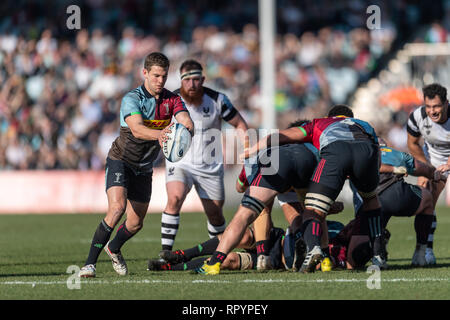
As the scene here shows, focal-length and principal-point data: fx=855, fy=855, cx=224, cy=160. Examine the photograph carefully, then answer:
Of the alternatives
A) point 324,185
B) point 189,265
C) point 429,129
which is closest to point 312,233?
point 324,185

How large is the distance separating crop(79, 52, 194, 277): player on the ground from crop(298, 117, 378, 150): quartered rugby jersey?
3.90 ft

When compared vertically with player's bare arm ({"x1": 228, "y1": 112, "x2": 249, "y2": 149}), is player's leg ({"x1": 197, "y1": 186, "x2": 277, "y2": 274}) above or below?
below

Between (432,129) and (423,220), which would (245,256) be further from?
(432,129)

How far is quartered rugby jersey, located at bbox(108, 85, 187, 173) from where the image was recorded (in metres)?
8.62

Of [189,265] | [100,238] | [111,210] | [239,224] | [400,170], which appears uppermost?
[400,170]

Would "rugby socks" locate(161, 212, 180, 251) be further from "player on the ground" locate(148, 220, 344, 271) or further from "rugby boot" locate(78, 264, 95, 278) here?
"rugby boot" locate(78, 264, 95, 278)

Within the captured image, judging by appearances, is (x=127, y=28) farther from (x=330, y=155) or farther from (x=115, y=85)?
(x=330, y=155)

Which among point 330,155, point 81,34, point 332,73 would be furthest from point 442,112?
point 81,34

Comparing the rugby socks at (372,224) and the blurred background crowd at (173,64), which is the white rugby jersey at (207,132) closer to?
the rugby socks at (372,224)

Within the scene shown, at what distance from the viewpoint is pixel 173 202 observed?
10.3m

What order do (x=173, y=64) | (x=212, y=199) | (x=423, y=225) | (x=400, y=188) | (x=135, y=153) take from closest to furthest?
(x=135, y=153) → (x=400, y=188) → (x=423, y=225) → (x=212, y=199) → (x=173, y=64)

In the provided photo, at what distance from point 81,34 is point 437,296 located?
2052 cm

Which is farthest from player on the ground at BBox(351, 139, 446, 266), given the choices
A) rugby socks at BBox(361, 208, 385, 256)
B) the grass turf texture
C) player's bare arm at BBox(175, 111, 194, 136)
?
player's bare arm at BBox(175, 111, 194, 136)

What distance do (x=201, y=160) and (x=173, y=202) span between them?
80 centimetres
